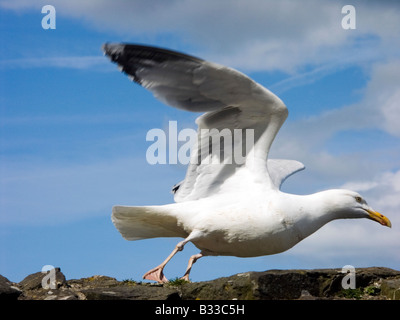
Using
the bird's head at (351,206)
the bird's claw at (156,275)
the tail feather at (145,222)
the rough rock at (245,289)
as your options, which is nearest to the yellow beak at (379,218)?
the bird's head at (351,206)

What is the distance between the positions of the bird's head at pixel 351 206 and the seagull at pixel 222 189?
0.02 m

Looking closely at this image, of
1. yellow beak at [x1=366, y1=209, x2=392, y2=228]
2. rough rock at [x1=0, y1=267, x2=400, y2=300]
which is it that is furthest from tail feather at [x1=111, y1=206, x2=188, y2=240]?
yellow beak at [x1=366, y1=209, x2=392, y2=228]

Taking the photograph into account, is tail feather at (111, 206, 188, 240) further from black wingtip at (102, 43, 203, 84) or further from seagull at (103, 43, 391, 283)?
black wingtip at (102, 43, 203, 84)

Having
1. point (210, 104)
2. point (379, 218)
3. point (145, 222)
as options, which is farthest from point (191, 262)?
point (379, 218)

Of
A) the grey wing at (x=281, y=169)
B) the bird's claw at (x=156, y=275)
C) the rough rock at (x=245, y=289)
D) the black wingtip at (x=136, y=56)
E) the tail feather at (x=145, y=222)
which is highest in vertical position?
the black wingtip at (x=136, y=56)

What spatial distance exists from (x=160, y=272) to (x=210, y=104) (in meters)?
2.57

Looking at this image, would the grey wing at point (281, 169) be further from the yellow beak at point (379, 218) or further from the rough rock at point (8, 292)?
the rough rock at point (8, 292)

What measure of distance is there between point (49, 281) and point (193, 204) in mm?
2373

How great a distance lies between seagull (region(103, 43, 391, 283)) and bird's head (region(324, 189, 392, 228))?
0.05 ft

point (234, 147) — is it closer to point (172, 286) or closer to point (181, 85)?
point (181, 85)

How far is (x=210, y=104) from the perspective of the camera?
9.59m

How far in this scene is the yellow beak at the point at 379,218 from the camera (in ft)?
33.9

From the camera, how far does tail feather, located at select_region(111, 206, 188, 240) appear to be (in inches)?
393
